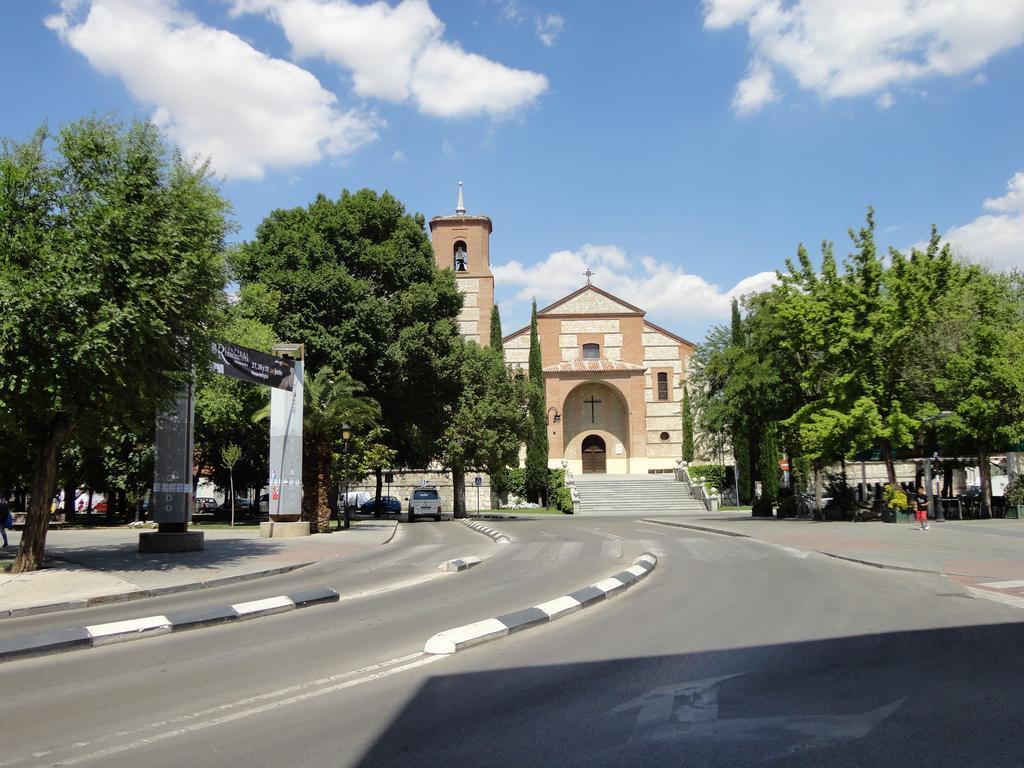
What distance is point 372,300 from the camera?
37062 millimetres

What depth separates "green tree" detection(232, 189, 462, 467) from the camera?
36812mm

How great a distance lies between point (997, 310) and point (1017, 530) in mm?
14824

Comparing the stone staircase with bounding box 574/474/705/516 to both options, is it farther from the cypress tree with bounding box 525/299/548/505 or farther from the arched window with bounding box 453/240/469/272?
the arched window with bounding box 453/240/469/272

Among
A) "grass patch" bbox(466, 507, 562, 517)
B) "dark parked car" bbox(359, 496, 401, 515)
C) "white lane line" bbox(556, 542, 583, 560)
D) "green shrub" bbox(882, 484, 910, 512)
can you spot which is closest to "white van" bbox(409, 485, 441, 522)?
"grass patch" bbox(466, 507, 562, 517)

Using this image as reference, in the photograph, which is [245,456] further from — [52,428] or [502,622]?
[502,622]

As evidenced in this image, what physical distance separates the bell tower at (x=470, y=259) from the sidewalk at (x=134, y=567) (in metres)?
35.1

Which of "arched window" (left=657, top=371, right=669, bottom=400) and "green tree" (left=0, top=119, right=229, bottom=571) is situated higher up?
"arched window" (left=657, top=371, right=669, bottom=400)

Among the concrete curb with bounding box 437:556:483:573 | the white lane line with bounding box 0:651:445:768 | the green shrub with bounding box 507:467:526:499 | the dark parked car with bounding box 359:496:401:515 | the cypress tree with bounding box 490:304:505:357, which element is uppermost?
the cypress tree with bounding box 490:304:505:357

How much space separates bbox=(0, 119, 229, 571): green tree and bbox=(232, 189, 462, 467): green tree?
2156 cm

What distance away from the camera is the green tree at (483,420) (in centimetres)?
3994

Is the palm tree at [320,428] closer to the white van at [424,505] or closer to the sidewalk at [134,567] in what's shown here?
the sidewalk at [134,567]

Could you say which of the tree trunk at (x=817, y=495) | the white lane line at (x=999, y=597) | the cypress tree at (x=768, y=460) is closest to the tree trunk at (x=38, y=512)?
the white lane line at (x=999, y=597)

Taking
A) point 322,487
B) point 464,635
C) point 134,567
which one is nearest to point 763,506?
point 322,487

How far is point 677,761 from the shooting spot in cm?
431
